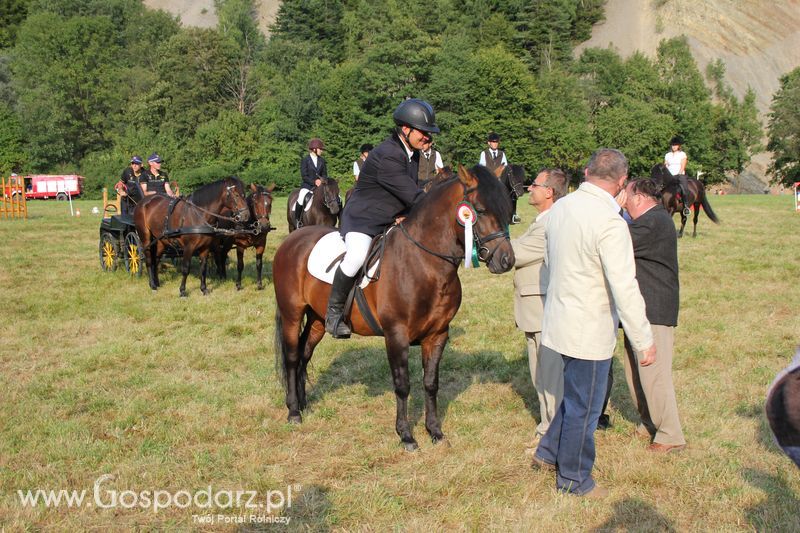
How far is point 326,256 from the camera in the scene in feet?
20.2

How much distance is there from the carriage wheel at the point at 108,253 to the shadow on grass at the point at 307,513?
11355 millimetres

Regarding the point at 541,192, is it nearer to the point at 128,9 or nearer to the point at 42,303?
the point at 42,303

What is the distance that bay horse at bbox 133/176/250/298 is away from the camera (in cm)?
1234

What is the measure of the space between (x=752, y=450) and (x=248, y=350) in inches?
239

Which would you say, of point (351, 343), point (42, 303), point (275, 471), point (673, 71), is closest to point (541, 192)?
point (275, 471)

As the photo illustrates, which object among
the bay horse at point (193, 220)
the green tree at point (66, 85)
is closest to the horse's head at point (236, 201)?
the bay horse at point (193, 220)

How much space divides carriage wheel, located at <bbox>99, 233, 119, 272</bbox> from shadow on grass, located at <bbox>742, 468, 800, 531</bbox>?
13.3 metres

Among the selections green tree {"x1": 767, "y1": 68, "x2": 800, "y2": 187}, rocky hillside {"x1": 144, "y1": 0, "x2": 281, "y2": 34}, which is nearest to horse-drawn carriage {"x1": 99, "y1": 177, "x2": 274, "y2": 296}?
green tree {"x1": 767, "y1": 68, "x2": 800, "y2": 187}

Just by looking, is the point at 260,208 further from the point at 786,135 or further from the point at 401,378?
the point at 786,135

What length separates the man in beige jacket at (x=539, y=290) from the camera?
5.53 meters

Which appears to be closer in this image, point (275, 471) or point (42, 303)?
point (275, 471)

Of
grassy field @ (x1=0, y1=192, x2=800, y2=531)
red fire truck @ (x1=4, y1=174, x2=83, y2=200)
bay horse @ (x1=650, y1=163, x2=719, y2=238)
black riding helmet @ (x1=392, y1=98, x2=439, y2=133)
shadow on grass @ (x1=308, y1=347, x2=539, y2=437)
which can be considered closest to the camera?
grassy field @ (x1=0, y1=192, x2=800, y2=531)

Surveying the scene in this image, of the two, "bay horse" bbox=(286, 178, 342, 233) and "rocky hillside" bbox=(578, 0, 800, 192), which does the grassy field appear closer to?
"bay horse" bbox=(286, 178, 342, 233)

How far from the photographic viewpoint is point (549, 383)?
219 inches
